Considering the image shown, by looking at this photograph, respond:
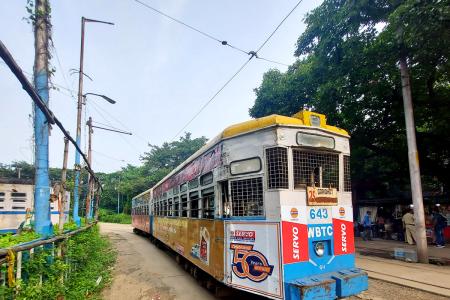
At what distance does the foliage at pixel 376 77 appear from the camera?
9938 mm

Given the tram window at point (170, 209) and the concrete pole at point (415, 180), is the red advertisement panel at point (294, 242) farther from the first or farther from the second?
the concrete pole at point (415, 180)

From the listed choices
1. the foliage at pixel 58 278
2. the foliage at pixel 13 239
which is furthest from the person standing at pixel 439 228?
the foliage at pixel 13 239

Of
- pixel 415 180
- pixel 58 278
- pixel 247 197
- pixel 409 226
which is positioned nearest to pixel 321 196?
pixel 247 197

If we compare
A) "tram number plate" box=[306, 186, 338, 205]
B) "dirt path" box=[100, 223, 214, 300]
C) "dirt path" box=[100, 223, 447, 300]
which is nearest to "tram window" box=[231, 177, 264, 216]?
"tram number plate" box=[306, 186, 338, 205]

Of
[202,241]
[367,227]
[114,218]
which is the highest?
[202,241]

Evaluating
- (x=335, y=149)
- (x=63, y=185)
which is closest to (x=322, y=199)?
(x=335, y=149)

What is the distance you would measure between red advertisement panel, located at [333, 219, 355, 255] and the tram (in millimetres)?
17

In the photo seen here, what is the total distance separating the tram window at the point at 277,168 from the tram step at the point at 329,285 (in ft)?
4.77

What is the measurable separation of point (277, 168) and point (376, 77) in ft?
32.9

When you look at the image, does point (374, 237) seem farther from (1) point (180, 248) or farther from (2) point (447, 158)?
(1) point (180, 248)

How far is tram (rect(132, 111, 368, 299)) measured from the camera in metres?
4.90

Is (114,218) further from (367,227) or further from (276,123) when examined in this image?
(276,123)

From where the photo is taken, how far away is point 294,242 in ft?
16.2

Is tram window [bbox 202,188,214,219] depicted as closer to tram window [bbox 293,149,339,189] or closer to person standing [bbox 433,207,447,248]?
tram window [bbox 293,149,339,189]
